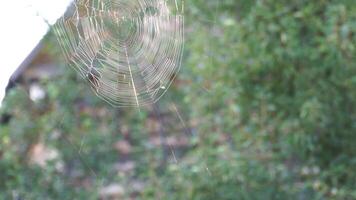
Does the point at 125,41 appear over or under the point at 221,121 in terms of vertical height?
over

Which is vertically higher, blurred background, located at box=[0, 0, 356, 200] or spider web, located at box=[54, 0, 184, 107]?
spider web, located at box=[54, 0, 184, 107]

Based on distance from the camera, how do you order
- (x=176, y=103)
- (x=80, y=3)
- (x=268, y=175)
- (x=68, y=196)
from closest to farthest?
(x=80, y=3) → (x=268, y=175) → (x=68, y=196) → (x=176, y=103)

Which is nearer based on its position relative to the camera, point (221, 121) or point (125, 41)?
point (125, 41)

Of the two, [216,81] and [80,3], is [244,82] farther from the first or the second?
[80,3]

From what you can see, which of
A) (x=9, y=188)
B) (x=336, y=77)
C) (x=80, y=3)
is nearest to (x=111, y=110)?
(x=9, y=188)

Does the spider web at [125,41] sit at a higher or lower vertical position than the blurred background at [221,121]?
higher
